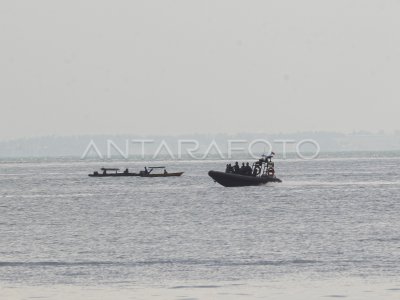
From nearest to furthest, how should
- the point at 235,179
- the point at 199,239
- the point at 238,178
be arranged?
the point at 199,239 < the point at 235,179 < the point at 238,178

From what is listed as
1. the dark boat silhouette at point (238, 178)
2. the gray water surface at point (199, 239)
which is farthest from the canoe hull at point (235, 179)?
the gray water surface at point (199, 239)

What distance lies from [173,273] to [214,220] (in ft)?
96.2

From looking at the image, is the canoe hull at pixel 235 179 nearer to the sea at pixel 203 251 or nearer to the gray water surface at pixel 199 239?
the gray water surface at pixel 199 239

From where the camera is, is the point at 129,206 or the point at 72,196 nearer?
the point at 129,206

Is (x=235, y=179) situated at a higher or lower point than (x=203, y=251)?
higher

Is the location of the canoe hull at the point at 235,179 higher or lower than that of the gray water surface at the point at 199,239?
higher

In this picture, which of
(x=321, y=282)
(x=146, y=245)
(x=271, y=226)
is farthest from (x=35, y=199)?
(x=321, y=282)

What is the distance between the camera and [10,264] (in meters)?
42.5

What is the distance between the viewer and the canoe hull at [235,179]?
11238 cm

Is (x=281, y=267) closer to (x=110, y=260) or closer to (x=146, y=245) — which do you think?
(x=110, y=260)

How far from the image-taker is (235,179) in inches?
4427

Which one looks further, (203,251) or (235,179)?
(235,179)

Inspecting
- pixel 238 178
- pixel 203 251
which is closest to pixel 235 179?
pixel 238 178

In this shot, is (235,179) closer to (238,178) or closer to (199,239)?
(238,178)
